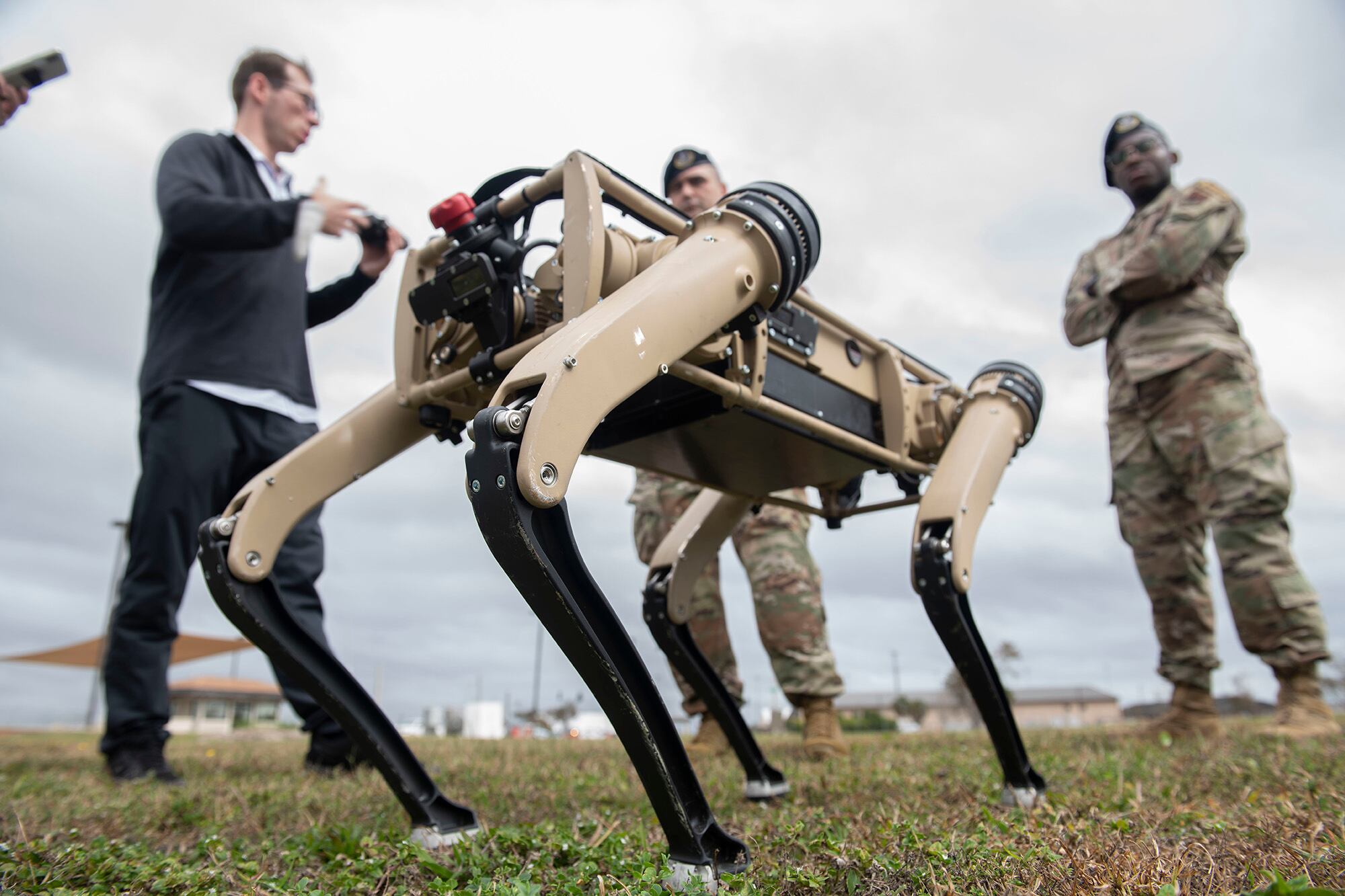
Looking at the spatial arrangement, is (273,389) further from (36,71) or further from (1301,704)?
(1301,704)

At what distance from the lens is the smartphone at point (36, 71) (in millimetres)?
2762

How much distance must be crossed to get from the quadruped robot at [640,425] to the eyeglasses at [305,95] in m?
2.09

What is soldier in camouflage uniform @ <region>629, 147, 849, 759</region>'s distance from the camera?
3590 mm

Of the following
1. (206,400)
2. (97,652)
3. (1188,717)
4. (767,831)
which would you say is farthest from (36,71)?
(97,652)

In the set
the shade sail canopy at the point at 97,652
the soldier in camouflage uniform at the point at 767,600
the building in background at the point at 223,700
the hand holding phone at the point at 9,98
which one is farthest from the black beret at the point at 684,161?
the building in background at the point at 223,700

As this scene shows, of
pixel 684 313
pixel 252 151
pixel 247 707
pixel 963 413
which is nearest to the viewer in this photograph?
pixel 684 313

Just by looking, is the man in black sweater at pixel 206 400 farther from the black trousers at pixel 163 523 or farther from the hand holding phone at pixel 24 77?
the hand holding phone at pixel 24 77

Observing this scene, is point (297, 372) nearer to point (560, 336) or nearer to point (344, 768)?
point (344, 768)

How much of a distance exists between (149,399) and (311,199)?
1.05 m

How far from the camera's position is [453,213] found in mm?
1648

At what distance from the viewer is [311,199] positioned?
96.0 inches

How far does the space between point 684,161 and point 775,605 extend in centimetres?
207

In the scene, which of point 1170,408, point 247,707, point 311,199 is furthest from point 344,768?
point 247,707

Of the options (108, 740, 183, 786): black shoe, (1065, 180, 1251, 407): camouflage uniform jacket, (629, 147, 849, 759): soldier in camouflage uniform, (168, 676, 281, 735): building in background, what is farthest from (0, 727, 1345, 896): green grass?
(168, 676, 281, 735): building in background
